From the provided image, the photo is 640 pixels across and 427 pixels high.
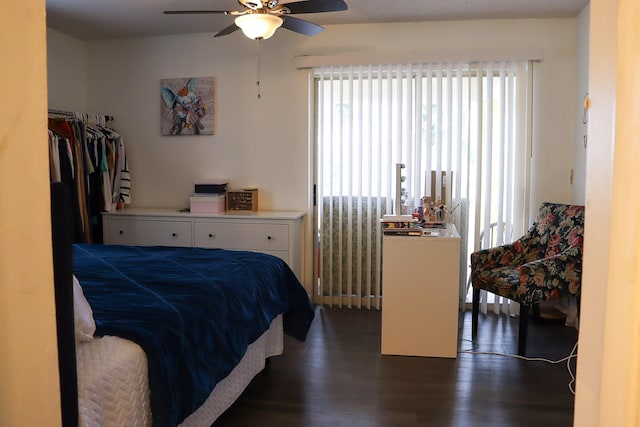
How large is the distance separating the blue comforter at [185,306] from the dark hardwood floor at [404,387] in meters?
0.34

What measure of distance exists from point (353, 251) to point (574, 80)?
2259 mm

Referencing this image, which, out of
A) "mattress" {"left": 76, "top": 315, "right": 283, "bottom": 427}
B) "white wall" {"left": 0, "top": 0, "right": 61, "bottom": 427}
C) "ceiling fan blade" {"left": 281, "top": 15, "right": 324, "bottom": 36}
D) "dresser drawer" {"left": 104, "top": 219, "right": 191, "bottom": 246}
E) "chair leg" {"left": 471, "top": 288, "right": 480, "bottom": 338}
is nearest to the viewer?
"white wall" {"left": 0, "top": 0, "right": 61, "bottom": 427}

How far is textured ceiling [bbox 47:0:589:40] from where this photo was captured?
3.88 meters

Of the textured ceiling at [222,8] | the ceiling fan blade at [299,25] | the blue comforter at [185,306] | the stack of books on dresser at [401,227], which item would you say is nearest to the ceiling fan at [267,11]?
the ceiling fan blade at [299,25]

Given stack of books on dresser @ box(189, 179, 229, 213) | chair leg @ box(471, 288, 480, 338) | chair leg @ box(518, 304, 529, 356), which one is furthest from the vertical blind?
chair leg @ box(518, 304, 529, 356)

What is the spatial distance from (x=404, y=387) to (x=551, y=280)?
48.2 inches

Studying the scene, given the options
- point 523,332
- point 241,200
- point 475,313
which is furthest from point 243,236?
point 523,332

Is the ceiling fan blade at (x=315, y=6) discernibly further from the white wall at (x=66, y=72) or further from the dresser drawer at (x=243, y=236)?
the white wall at (x=66, y=72)

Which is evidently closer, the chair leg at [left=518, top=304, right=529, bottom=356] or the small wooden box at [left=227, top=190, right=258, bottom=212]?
the chair leg at [left=518, top=304, right=529, bottom=356]

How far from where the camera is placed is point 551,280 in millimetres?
3359

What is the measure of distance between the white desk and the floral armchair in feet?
1.41

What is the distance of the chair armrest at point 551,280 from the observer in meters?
3.33

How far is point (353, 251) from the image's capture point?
15.2 feet

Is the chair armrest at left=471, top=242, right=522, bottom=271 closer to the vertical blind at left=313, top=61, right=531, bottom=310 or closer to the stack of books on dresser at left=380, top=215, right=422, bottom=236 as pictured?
the vertical blind at left=313, top=61, right=531, bottom=310
